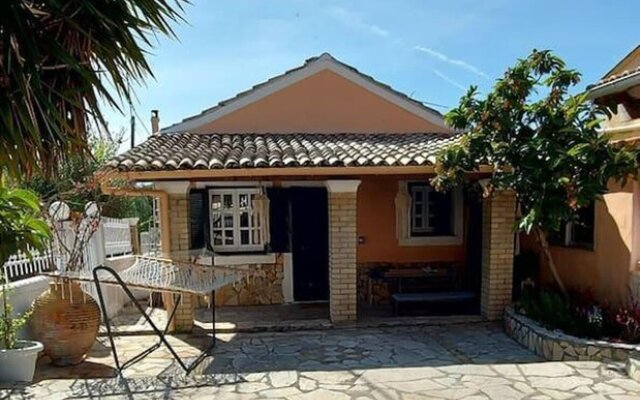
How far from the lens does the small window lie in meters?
12.9

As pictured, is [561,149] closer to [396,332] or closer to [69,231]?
[396,332]

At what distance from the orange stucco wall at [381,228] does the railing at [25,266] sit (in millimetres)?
7357

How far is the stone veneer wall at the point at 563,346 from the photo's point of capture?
24.4 feet

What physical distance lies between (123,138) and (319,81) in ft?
52.6

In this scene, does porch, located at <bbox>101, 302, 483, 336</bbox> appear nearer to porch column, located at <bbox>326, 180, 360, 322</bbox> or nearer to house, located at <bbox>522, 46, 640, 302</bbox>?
porch column, located at <bbox>326, 180, 360, 322</bbox>

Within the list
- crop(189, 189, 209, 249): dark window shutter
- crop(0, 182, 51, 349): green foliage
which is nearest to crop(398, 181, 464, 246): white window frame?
crop(189, 189, 209, 249): dark window shutter

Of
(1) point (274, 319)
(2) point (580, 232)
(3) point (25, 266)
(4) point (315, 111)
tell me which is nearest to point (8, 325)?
(3) point (25, 266)

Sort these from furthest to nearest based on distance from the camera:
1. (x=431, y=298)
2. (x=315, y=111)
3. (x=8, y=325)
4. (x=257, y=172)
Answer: (x=315, y=111), (x=431, y=298), (x=257, y=172), (x=8, y=325)

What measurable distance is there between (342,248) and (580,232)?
17.2 ft

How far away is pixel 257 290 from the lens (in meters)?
12.4

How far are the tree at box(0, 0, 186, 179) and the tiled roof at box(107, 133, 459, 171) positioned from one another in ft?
17.3

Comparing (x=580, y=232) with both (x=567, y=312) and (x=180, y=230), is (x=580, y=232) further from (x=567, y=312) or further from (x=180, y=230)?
(x=180, y=230)

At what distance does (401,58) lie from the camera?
14961 millimetres

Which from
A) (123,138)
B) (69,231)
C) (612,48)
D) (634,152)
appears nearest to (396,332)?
(634,152)
